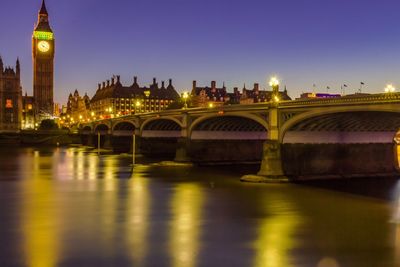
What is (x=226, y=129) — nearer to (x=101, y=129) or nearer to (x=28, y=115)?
(x=101, y=129)

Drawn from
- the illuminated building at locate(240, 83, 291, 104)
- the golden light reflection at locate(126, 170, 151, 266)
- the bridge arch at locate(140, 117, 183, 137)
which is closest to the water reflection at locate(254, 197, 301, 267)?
the golden light reflection at locate(126, 170, 151, 266)

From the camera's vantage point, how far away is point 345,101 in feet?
110

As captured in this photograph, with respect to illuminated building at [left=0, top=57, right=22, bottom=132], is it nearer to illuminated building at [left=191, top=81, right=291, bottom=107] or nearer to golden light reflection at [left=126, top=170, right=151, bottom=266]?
illuminated building at [left=191, top=81, right=291, bottom=107]

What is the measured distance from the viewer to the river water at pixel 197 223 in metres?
17.0

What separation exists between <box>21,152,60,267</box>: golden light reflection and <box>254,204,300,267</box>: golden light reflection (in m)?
6.74

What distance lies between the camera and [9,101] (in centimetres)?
16025

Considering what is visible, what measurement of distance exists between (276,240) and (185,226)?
14.6 ft

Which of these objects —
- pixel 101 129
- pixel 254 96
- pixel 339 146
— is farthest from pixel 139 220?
pixel 254 96

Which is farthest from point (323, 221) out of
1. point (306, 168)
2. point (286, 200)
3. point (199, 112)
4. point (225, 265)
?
point (199, 112)

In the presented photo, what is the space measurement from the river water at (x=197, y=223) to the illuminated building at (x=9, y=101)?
125 m

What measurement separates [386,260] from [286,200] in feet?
43.2

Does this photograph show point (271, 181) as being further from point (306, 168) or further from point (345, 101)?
point (345, 101)

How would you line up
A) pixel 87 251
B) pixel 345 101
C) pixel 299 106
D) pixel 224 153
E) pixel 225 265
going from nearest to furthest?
pixel 225 265
pixel 87 251
pixel 345 101
pixel 299 106
pixel 224 153

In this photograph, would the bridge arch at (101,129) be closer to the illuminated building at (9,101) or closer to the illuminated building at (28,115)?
the illuminated building at (9,101)
